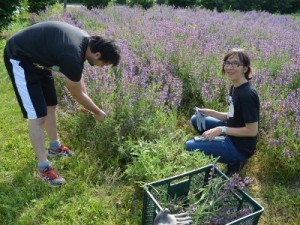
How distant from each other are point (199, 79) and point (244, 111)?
5.37ft

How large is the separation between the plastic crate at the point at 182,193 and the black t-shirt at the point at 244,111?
589 millimetres

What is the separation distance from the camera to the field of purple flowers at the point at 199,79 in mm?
3373

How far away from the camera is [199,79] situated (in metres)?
4.35

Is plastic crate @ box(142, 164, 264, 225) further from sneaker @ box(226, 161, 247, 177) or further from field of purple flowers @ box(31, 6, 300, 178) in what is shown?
field of purple flowers @ box(31, 6, 300, 178)

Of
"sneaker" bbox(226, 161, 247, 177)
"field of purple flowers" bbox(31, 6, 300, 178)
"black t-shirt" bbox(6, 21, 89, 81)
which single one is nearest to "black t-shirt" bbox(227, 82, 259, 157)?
"sneaker" bbox(226, 161, 247, 177)

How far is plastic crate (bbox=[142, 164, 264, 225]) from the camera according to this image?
7.22ft

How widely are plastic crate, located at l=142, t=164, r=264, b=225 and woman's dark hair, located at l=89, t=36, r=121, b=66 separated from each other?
1072mm

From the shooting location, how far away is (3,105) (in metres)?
4.64

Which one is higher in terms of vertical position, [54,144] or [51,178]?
[54,144]

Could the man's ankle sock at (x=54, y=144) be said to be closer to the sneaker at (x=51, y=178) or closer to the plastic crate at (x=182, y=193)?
the sneaker at (x=51, y=178)

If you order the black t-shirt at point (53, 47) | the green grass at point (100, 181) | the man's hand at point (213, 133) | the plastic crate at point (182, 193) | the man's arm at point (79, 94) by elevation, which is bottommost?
the green grass at point (100, 181)

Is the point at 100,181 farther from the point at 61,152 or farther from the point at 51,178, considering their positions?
the point at 61,152

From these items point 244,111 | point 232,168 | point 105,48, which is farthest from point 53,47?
point 232,168

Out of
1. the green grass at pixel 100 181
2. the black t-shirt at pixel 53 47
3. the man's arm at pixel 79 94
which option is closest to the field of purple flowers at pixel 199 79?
the green grass at pixel 100 181
